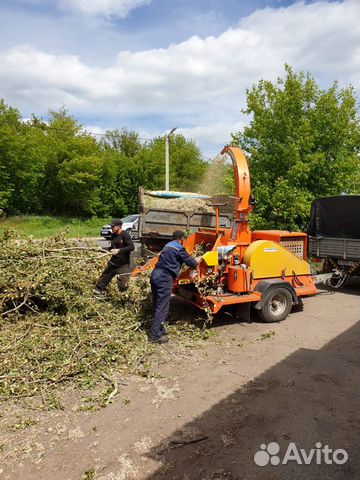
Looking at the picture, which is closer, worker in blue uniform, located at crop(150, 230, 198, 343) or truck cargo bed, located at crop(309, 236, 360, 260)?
worker in blue uniform, located at crop(150, 230, 198, 343)

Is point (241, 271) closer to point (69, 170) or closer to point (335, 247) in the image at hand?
point (335, 247)

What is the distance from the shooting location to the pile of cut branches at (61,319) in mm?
4906

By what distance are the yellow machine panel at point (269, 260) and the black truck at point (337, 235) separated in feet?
8.26

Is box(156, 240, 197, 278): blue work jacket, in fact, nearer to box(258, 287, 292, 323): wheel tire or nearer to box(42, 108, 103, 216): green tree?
box(258, 287, 292, 323): wheel tire

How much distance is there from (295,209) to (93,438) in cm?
1030

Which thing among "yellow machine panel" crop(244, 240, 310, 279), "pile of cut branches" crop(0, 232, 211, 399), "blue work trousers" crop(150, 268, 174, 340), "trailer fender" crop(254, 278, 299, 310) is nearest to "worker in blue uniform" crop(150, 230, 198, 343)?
"blue work trousers" crop(150, 268, 174, 340)

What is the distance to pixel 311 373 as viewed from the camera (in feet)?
16.6

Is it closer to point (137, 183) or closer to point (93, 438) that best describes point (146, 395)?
point (93, 438)

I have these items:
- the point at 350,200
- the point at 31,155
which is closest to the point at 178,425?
the point at 350,200

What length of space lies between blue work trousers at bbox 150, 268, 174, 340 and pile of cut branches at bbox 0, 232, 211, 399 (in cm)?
23

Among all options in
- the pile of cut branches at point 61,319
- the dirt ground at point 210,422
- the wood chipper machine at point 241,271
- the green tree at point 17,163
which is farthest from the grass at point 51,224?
the dirt ground at point 210,422

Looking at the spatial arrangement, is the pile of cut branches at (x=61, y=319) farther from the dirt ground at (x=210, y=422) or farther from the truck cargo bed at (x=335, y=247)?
the truck cargo bed at (x=335, y=247)

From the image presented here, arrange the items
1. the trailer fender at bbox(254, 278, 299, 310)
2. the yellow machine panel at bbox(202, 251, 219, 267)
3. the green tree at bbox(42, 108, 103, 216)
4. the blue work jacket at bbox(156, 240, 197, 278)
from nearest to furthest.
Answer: the blue work jacket at bbox(156, 240, 197, 278), the yellow machine panel at bbox(202, 251, 219, 267), the trailer fender at bbox(254, 278, 299, 310), the green tree at bbox(42, 108, 103, 216)

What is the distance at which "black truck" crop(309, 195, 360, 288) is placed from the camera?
31.0 feet
